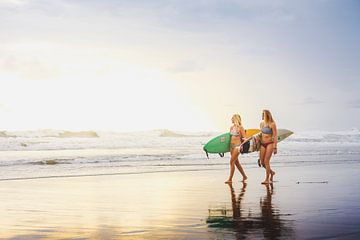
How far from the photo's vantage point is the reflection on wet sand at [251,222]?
8.78 metres

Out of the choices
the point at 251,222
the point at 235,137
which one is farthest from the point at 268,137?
the point at 251,222

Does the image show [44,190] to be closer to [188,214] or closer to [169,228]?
[188,214]

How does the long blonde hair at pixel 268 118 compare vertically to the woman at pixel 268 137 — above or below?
above

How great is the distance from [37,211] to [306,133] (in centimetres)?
8512

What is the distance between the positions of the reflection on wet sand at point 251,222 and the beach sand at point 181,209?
0.05 feet

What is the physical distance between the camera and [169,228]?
944 cm

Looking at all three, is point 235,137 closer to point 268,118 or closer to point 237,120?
point 237,120

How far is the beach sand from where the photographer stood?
910 cm

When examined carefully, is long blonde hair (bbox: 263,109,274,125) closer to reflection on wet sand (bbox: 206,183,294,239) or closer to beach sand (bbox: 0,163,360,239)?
beach sand (bbox: 0,163,360,239)

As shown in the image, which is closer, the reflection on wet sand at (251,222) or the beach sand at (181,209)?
the reflection on wet sand at (251,222)

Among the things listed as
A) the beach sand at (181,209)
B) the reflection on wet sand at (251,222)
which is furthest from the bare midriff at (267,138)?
the reflection on wet sand at (251,222)

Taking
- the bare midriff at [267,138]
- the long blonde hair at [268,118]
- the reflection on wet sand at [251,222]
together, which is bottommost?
the reflection on wet sand at [251,222]

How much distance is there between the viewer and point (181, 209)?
39.8ft

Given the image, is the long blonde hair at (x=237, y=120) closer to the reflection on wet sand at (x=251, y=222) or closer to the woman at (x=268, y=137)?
the woman at (x=268, y=137)
